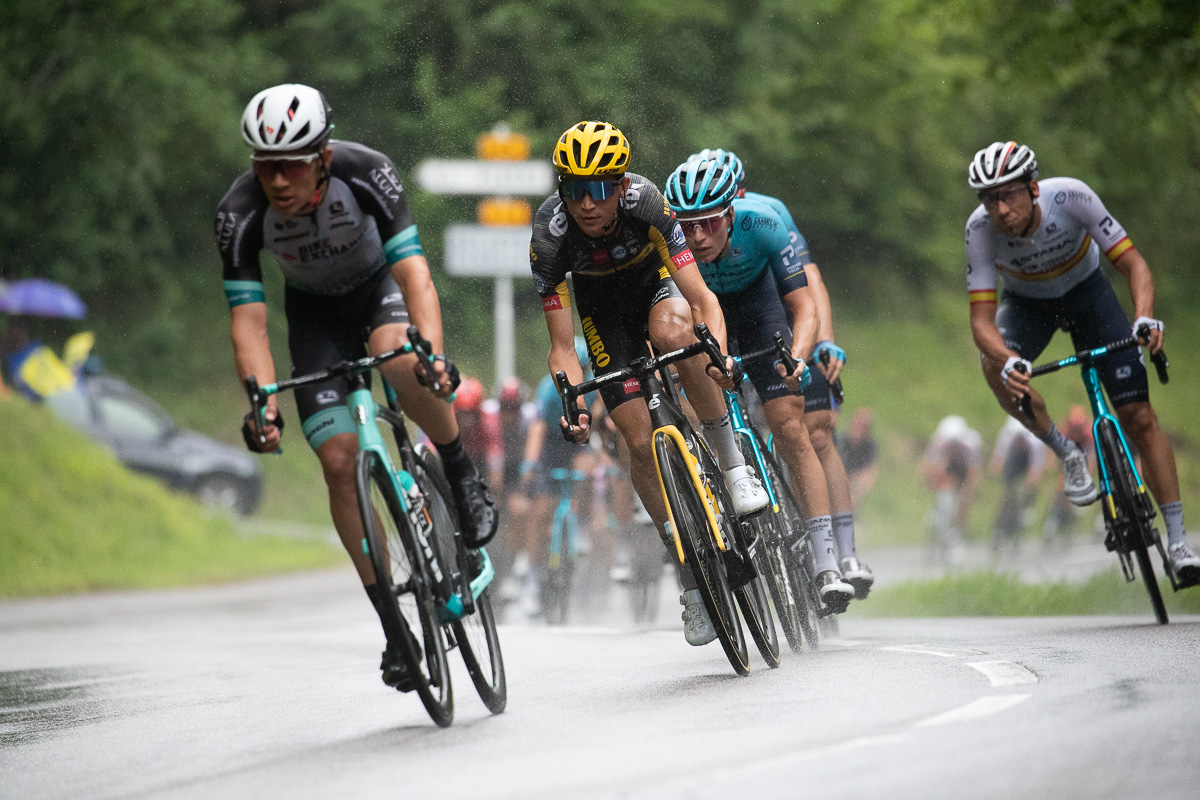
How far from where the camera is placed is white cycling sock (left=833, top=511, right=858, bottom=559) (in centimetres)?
866

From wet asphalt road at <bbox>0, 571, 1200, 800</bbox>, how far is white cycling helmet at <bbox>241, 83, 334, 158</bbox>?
7.12 feet

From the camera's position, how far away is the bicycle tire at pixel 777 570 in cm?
773

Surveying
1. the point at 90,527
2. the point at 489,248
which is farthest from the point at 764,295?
the point at 90,527

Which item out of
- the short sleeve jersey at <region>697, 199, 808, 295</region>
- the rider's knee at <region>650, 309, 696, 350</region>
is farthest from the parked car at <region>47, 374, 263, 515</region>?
the rider's knee at <region>650, 309, 696, 350</region>

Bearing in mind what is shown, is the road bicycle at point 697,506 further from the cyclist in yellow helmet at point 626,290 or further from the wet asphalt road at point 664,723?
the wet asphalt road at point 664,723

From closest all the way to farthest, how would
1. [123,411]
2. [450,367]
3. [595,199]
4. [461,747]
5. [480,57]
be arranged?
[461,747] < [450,367] < [595,199] < [123,411] < [480,57]

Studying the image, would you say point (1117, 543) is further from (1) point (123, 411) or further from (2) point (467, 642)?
(1) point (123, 411)

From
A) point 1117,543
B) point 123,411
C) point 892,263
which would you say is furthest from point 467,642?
point 892,263

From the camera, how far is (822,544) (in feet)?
26.7

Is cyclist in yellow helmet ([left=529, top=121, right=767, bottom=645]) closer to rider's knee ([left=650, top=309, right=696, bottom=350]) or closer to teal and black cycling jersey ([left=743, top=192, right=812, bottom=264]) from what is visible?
rider's knee ([left=650, top=309, right=696, bottom=350])

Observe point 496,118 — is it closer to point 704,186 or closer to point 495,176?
point 495,176

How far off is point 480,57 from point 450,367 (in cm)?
2538

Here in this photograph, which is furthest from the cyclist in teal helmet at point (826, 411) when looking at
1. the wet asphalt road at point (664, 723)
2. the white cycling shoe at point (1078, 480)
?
the white cycling shoe at point (1078, 480)

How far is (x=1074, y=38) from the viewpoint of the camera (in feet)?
46.4
